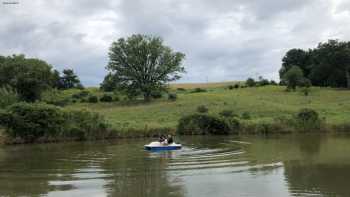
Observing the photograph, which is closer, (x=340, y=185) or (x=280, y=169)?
(x=340, y=185)

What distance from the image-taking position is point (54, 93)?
111m

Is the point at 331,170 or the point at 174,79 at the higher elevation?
the point at 174,79

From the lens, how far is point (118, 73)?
10981 cm

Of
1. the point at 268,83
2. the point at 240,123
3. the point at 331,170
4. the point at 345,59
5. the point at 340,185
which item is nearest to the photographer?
the point at 340,185

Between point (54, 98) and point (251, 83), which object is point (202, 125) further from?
point (251, 83)

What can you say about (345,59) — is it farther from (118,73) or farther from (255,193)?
(255,193)

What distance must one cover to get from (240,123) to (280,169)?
3642cm

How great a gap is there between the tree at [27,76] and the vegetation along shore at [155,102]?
0.20 m

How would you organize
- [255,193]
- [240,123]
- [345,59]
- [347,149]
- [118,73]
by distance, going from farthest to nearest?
[345,59] → [118,73] → [240,123] → [347,149] → [255,193]

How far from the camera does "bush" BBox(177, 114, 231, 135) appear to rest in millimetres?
66812

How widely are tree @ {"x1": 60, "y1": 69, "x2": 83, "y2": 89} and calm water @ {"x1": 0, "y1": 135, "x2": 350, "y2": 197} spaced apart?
106 metres

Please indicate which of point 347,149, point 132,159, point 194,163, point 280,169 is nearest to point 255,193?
point 280,169

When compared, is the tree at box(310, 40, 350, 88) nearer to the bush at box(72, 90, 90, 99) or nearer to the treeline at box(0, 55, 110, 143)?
the bush at box(72, 90, 90, 99)

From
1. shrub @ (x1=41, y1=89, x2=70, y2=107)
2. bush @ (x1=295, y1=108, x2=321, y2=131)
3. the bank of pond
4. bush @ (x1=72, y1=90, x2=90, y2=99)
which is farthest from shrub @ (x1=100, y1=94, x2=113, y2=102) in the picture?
bush @ (x1=295, y1=108, x2=321, y2=131)
